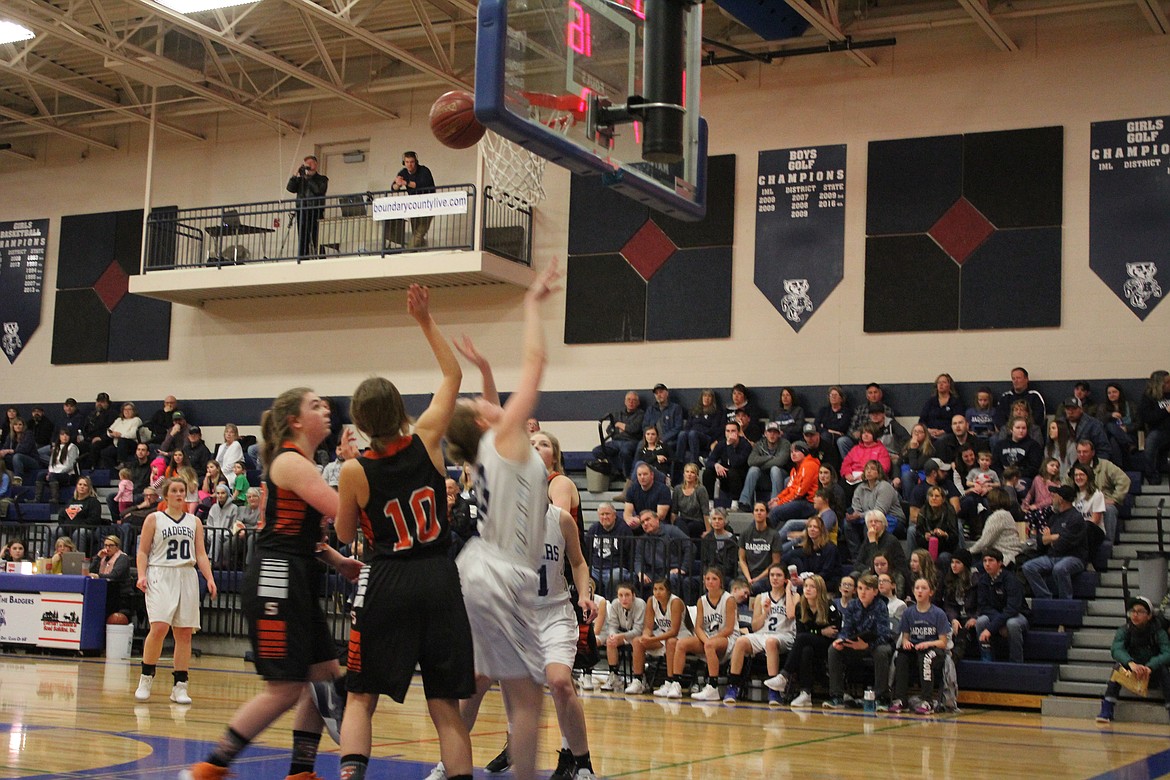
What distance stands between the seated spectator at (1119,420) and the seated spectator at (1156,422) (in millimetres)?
190

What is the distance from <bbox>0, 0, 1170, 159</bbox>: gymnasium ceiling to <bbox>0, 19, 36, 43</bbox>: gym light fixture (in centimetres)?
30

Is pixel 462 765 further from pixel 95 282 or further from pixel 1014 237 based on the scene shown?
pixel 95 282

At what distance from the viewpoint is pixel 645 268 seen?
19.3m

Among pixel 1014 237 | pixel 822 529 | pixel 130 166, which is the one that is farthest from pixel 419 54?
pixel 822 529

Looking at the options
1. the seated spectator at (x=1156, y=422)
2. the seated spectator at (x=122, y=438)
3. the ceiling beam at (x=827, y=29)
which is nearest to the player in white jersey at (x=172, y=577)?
the ceiling beam at (x=827, y=29)

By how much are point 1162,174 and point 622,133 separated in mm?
11284

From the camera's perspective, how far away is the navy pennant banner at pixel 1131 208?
16.3m

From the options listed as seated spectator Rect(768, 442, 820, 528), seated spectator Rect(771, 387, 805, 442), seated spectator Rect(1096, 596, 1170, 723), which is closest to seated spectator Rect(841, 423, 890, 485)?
seated spectator Rect(768, 442, 820, 528)

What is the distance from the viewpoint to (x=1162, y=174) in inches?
→ 645

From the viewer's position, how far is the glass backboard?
274 inches

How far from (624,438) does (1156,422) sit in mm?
6764

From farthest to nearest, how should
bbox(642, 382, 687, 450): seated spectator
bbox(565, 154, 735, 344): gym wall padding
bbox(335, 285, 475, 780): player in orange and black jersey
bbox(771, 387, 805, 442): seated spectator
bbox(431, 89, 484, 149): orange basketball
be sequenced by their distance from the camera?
bbox(565, 154, 735, 344): gym wall padding → bbox(642, 382, 687, 450): seated spectator → bbox(771, 387, 805, 442): seated spectator → bbox(431, 89, 484, 149): orange basketball → bbox(335, 285, 475, 780): player in orange and black jersey

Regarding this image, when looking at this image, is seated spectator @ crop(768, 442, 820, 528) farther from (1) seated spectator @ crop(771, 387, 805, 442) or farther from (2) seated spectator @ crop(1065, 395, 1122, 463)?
(2) seated spectator @ crop(1065, 395, 1122, 463)

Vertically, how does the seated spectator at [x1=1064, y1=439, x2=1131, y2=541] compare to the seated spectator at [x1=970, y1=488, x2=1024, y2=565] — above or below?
above
